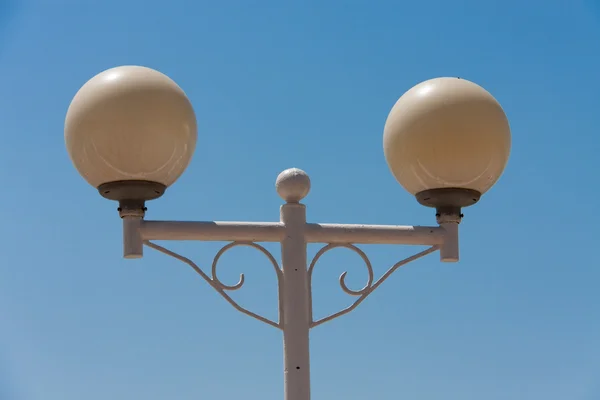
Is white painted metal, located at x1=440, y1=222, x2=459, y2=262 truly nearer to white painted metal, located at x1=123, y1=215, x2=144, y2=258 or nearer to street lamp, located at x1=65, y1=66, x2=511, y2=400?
street lamp, located at x1=65, y1=66, x2=511, y2=400

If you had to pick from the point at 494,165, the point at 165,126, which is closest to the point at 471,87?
the point at 494,165

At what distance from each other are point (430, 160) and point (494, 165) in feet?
1.58

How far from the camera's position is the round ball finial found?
26.6ft

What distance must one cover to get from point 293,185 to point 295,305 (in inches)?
32.3

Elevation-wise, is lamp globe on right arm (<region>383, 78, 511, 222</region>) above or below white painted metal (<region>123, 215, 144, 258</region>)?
above

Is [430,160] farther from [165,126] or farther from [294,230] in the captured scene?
[165,126]

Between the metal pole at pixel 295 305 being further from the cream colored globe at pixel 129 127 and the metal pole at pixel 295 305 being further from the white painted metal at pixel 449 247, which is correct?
the white painted metal at pixel 449 247

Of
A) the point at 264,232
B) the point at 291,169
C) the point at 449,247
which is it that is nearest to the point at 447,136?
the point at 449,247

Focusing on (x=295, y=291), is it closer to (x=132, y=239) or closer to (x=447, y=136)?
(x=132, y=239)

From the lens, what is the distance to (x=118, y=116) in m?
7.72

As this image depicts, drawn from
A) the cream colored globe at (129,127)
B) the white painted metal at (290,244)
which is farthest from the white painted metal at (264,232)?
the cream colored globe at (129,127)

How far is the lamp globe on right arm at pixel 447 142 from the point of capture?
26.9ft

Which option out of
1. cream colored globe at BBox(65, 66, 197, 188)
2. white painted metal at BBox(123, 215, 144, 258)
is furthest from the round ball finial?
white painted metal at BBox(123, 215, 144, 258)

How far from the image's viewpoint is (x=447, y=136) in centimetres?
816
